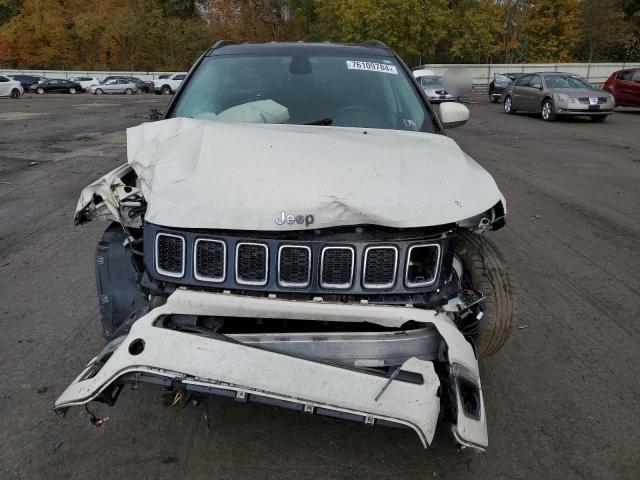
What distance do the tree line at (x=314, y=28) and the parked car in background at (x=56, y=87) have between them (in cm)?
1269

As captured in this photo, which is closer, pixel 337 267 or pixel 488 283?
pixel 337 267

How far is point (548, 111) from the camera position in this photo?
1873cm

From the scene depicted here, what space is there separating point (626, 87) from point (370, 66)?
67.6 ft

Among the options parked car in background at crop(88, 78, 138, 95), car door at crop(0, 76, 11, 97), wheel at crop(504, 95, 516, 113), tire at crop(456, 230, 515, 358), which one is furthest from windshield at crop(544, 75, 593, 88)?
parked car in background at crop(88, 78, 138, 95)

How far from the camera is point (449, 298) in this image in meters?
2.50

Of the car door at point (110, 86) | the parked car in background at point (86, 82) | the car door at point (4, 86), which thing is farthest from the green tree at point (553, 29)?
the car door at point (4, 86)

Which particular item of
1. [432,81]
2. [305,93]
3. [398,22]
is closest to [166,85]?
[398,22]

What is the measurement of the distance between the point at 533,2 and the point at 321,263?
46.7m

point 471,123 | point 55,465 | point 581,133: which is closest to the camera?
point 55,465

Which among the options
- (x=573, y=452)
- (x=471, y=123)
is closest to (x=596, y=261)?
(x=573, y=452)

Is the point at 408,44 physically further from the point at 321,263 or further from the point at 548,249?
the point at 321,263

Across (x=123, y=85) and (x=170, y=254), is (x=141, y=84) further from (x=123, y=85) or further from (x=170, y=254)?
(x=170, y=254)

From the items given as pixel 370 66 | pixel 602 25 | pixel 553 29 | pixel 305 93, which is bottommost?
pixel 305 93

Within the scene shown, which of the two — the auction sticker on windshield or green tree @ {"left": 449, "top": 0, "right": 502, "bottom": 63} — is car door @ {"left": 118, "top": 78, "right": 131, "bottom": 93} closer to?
green tree @ {"left": 449, "top": 0, "right": 502, "bottom": 63}
